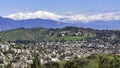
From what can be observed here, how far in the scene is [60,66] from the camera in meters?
Result: 139

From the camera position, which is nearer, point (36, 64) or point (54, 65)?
point (36, 64)

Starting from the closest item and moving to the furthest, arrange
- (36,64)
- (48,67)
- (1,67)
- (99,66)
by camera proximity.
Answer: (36,64) < (99,66) < (48,67) < (1,67)

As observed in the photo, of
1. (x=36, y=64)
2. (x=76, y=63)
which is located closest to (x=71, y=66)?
(x=76, y=63)

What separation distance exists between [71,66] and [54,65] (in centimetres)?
797

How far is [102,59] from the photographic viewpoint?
134000mm

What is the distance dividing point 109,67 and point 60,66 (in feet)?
63.7

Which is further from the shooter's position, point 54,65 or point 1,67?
point 1,67

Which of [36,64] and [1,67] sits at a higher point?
[36,64]

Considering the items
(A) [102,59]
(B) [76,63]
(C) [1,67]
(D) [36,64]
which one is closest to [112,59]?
(A) [102,59]

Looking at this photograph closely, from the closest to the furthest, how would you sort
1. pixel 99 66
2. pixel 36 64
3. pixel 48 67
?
pixel 36 64, pixel 99 66, pixel 48 67

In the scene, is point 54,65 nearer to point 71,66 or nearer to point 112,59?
point 71,66

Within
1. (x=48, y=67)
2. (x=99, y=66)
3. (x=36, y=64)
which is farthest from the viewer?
(x=48, y=67)

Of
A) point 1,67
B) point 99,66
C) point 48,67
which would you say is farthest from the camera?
point 1,67

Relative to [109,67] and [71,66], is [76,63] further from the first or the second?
[109,67]
